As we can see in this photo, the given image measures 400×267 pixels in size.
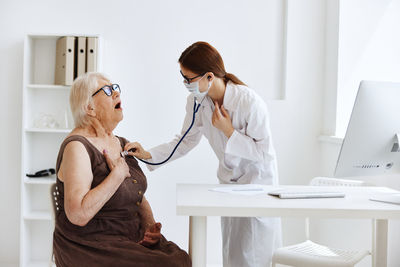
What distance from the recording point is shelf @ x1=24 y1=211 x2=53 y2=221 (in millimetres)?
3160

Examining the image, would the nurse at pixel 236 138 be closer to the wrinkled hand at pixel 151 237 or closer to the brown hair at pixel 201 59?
the brown hair at pixel 201 59

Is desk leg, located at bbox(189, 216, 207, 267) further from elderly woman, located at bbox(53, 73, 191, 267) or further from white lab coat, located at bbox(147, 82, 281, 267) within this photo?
white lab coat, located at bbox(147, 82, 281, 267)

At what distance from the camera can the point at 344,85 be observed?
325 cm

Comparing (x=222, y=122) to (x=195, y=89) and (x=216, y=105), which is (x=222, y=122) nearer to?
(x=216, y=105)

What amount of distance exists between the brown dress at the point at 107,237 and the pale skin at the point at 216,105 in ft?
0.96

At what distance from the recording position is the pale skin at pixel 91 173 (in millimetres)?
1607

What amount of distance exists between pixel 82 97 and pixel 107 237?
56cm

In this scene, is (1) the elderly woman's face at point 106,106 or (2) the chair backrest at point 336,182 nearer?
(1) the elderly woman's face at point 106,106

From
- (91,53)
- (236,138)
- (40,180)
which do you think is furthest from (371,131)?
(40,180)

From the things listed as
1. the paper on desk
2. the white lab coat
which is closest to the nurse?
the white lab coat

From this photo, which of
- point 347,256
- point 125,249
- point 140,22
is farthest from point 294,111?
point 125,249

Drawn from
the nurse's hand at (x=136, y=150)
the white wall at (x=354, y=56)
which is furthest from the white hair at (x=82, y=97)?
the white wall at (x=354, y=56)

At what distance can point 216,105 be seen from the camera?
2084 millimetres

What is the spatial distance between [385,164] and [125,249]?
1.01 meters
